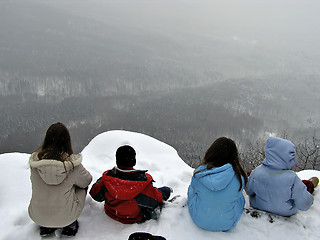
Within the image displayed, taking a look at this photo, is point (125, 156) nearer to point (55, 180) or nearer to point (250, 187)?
point (55, 180)

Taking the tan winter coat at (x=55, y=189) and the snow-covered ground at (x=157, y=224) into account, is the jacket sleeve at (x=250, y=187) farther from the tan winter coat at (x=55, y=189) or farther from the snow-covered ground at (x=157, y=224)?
the tan winter coat at (x=55, y=189)

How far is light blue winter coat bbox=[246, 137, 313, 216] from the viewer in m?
3.81

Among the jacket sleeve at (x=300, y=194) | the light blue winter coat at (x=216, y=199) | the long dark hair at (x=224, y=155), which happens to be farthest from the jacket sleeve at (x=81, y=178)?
the jacket sleeve at (x=300, y=194)

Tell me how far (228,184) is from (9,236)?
3399 mm

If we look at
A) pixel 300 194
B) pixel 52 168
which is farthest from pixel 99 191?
pixel 300 194

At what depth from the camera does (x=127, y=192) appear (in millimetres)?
3777

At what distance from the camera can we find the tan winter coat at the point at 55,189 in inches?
134

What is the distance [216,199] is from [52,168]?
238 centimetres

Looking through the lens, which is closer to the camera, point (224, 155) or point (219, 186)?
point (219, 186)

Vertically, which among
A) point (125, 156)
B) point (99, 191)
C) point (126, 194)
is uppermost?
point (125, 156)

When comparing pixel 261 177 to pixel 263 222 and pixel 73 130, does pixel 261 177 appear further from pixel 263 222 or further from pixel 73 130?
pixel 73 130

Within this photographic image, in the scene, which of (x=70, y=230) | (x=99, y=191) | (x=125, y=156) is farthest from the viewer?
(x=99, y=191)

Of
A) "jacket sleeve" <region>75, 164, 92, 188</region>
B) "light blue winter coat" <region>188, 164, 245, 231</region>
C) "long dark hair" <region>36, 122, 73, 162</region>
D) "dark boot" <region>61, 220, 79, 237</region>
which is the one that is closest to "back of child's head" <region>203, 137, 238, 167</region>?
"light blue winter coat" <region>188, 164, 245, 231</region>

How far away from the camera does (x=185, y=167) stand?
7.62 metres
